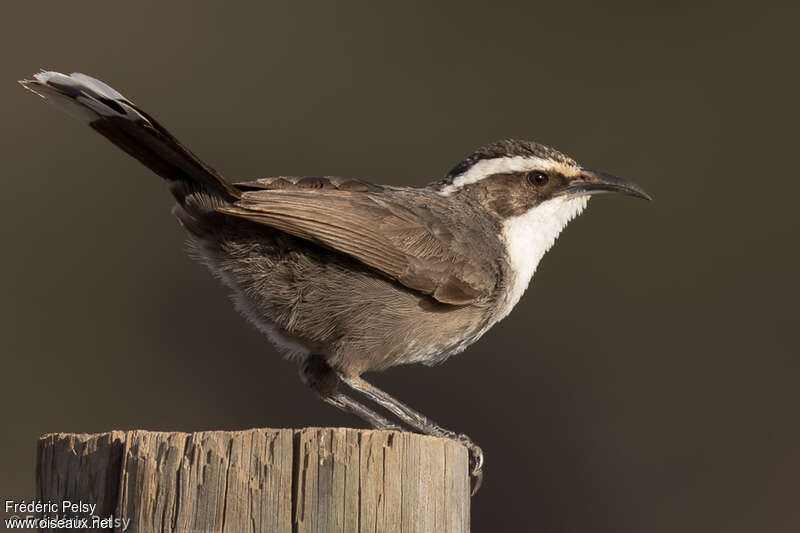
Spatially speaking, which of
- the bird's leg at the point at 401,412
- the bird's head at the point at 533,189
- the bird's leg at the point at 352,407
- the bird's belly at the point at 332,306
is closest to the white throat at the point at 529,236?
the bird's head at the point at 533,189

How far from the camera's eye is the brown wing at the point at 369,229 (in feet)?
15.2

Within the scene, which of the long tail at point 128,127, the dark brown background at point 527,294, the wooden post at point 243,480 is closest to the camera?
the wooden post at point 243,480

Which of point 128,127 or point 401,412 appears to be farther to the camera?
point 401,412

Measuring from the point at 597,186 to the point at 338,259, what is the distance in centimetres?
149

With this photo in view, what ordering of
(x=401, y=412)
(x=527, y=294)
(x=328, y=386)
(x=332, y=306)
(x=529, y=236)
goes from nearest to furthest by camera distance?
(x=332, y=306) → (x=401, y=412) → (x=328, y=386) → (x=529, y=236) → (x=527, y=294)

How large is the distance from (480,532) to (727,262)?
4.25m

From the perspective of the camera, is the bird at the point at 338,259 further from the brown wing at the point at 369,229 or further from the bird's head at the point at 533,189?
the bird's head at the point at 533,189

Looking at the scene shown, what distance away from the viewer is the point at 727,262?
11.5m

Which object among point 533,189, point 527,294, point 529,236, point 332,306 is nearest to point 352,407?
point 332,306

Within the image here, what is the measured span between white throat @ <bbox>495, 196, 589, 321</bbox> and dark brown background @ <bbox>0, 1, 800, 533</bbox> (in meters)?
4.19

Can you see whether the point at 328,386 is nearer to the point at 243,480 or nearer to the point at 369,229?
the point at 369,229

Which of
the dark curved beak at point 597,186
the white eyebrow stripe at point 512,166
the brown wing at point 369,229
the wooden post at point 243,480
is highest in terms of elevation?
the white eyebrow stripe at point 512,166

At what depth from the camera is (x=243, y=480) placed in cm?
323

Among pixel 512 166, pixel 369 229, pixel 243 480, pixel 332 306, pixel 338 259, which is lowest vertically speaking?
pixel 243 480
